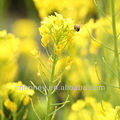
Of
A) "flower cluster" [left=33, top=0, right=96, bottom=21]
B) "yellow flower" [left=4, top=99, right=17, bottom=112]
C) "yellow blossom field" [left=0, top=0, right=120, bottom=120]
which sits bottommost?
"yellow flower" [left=4, top=99, right=17, bottom=112]

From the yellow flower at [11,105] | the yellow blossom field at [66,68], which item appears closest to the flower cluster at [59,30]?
the yellow blossom field at [66,68]

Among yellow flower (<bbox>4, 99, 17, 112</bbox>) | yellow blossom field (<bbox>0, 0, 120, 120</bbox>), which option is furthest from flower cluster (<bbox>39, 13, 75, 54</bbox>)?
yellow flower (<bbox>4, 99, 17, 112</bbox>)

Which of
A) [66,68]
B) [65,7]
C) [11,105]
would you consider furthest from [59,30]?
[65,7]

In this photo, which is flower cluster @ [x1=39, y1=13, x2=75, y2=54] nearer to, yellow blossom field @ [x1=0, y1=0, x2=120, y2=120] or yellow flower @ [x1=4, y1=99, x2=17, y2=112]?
yellow blossom field @ [x1=0, y1=0, x2=120, y2=120]

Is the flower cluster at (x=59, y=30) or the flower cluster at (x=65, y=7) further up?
the flower cluster at (x=65, y=7)

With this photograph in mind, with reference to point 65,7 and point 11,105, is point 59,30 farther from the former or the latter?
point 65,7

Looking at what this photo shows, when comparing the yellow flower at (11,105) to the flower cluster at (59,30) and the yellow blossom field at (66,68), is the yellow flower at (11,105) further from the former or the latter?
the flower cluster at (59,30)

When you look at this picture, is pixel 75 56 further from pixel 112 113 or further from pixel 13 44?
pixel 112 113

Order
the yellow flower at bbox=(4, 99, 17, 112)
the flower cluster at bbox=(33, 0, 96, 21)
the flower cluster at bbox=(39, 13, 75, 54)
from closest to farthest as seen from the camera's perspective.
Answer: the flower cluster at bbox=(39, 13, 75, 54) → the yellow flower at bbox=(4, 99, 17, 112) → the flower cluster at bbox=(33, 0, 96, 21)
